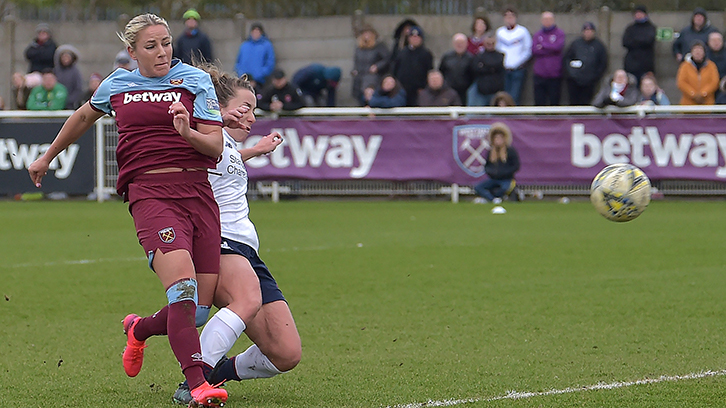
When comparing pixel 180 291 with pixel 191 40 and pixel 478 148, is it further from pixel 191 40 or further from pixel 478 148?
pixel 191 40

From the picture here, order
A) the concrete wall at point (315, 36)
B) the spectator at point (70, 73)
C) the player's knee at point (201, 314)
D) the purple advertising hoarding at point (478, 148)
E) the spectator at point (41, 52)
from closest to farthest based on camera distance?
the player's knee at point (201, 314) → the purple advertising hoarding at point (478, 148) → the concrete wall at point (315, 36) → the spectator at point (70, 73) → the spectator at point (41, 52)

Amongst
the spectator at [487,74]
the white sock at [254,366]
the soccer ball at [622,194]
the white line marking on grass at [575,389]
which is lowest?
the white line marking on grass at [575,389]

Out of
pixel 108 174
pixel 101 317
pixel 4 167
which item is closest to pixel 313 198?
pixel 108 174

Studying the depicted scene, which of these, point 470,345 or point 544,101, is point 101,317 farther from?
point 544,101

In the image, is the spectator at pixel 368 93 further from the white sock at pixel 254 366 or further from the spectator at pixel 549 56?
the white sock at pixel 254 366

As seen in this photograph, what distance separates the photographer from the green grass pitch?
5.12m

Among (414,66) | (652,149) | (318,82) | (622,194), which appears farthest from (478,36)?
(622,194)

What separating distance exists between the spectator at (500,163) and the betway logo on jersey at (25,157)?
7259 mm

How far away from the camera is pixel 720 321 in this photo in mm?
6832

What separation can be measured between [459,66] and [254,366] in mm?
14325

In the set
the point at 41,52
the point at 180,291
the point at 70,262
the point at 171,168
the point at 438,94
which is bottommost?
the point at 70,262

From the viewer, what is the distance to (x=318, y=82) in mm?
20156

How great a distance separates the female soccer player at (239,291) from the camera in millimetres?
4828

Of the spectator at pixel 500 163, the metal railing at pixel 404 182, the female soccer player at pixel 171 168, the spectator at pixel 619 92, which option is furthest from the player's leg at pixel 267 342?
the spectator at pixel 619 92
